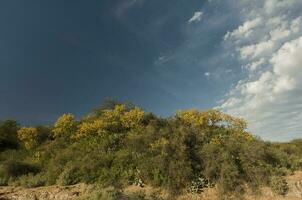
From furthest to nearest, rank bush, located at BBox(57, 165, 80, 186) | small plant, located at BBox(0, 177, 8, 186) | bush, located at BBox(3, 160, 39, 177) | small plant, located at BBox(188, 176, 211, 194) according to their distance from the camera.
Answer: bush, located at BBox(3, 160, 39, 177) < small plant, located at BBox(0, 177, 8, 186) < bush, located at BBox(57, 165, 80, 186) < small plant, located at BBox(188, 176, 211, 194)

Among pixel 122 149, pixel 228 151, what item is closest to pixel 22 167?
pixel 122 149

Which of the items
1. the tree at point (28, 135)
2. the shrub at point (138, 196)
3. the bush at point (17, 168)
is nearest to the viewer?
the shrub at point (138, 196)

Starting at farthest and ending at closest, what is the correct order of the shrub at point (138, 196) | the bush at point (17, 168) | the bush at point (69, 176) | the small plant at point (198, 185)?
the bush at point (17, 168) < the bush at point (69, 176) < the small plant at point (198, 185) < the shrub at point (138, 196)

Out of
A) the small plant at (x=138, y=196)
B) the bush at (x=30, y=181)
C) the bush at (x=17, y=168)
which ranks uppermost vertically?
the bush at (x=17, y=168)

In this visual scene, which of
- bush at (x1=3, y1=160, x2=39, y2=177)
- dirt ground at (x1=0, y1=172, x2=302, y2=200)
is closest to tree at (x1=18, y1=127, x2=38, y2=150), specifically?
bush at (x1=3, y1=160, x2=39, y2=177)

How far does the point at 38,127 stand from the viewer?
26688mm

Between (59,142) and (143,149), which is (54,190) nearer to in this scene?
(143,149)

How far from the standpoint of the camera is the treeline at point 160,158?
14.9 m

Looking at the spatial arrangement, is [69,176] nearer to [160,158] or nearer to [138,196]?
[138,196]

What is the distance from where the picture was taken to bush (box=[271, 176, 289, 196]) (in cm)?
1438

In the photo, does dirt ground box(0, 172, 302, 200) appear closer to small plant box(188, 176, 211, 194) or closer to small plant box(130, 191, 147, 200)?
small plant box(188, 176, 211, 194)

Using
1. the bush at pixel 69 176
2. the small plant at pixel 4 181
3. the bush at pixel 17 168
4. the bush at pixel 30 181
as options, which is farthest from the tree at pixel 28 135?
the bush at pixel 69 176

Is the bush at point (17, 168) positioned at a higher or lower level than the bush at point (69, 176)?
higher

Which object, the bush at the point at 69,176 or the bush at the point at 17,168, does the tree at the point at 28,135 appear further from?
the bush at the point at 69,176
